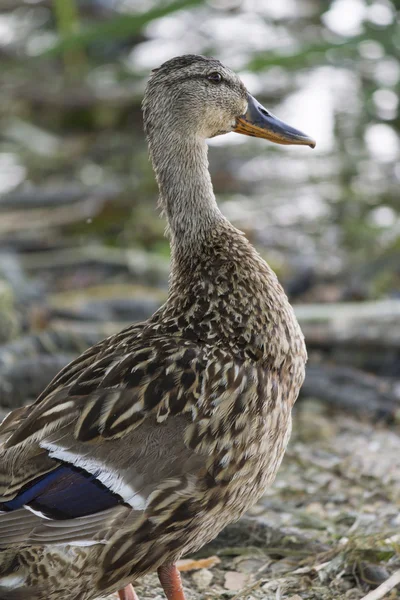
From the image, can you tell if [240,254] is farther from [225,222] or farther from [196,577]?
[196,577]

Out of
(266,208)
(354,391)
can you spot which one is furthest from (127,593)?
(266,208)

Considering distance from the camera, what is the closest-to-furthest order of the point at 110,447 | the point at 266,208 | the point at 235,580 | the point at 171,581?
the point at 110,447 → the point at 171,581 → the point at 235,580 → the point at 266,208

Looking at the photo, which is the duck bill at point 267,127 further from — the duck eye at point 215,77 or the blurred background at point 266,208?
the blurred background at point 266,208

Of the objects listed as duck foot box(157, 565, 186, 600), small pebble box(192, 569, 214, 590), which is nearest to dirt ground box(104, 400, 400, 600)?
small pebble box(192, 569, 214, 590)

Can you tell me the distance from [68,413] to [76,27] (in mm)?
6928

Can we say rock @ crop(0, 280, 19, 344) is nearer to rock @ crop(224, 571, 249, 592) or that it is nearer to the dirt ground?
the dirt ground

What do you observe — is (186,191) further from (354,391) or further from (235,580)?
(354,391)

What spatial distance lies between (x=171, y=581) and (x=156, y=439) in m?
0.49

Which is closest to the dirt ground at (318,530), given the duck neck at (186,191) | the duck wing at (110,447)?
the duck wing at (110,447)

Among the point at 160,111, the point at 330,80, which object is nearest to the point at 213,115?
the point at 160,111

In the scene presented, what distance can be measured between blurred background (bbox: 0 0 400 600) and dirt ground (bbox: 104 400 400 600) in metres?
0.01

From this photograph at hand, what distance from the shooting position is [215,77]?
381cm

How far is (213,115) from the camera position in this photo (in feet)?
12.6

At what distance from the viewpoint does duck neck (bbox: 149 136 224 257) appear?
12.3 feet
